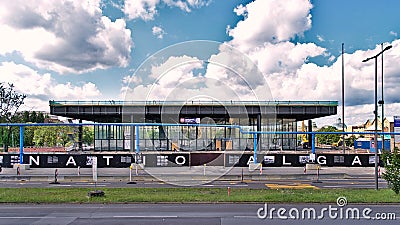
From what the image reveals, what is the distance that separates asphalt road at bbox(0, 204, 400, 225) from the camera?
1461cm

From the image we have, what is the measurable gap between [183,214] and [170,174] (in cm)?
1617

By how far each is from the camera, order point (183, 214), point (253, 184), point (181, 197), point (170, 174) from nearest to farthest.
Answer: point (183, 214) → point (181, 197) → point (253, 184) → point (170, 174)

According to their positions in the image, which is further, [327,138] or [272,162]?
[327,138]

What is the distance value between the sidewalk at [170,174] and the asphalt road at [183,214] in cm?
1173

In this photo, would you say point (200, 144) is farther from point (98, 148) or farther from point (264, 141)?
point (98, 148)

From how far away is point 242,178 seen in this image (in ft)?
98.5

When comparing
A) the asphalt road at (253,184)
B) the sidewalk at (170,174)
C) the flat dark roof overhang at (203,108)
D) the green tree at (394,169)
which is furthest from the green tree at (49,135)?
the green tree at (394,169)

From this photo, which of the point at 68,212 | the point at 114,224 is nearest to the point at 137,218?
the point at 114,224

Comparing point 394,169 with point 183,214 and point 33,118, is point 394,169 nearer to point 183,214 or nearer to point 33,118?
point 183,214

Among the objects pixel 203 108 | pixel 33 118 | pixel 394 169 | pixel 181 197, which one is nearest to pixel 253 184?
pixel 181 197

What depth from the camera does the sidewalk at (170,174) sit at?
101ft

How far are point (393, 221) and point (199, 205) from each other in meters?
8.43

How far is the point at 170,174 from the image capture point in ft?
105

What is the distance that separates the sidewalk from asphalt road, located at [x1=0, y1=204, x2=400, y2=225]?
1173cm
